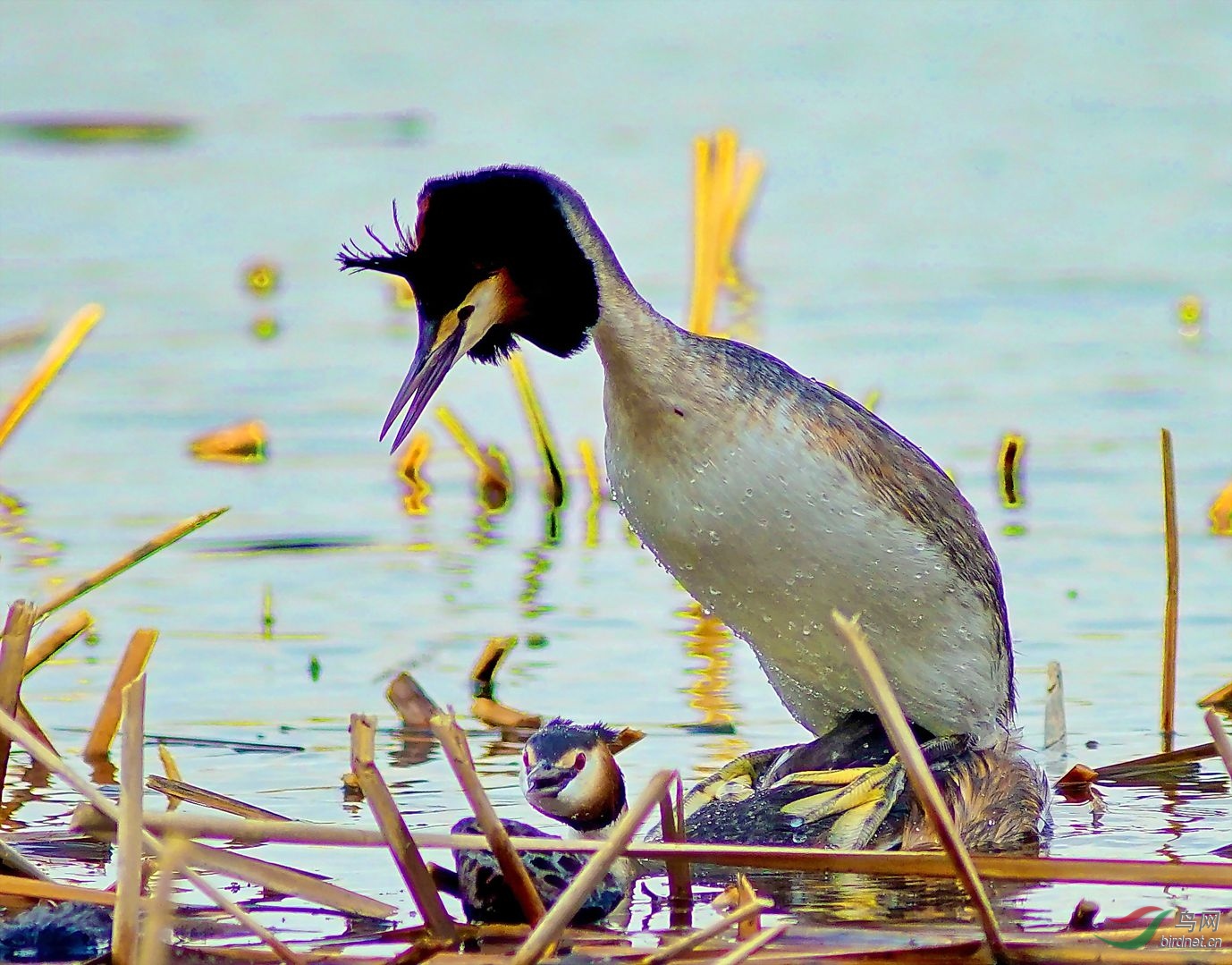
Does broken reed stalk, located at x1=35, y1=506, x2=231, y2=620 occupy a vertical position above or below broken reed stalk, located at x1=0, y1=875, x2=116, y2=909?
above

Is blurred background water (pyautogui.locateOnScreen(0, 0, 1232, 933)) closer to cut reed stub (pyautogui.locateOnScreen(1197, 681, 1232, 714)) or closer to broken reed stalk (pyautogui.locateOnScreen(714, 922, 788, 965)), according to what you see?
cut reed stub (pyautogui.locateOnScreen(1197, 681, 1232, 714))

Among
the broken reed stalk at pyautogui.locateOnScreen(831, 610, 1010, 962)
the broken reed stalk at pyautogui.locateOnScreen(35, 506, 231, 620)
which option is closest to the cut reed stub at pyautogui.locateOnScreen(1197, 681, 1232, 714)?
the broken reed stalk at pyautogui.locateOnScreen(831, 610, 1010, 962)

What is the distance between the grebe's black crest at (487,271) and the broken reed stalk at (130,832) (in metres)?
1.65

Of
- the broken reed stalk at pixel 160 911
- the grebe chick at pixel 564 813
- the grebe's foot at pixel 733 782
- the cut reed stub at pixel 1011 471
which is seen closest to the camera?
the broken reed stalk at pixel 160 911

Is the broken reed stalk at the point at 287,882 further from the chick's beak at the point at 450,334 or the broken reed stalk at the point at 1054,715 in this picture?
the broken reed stalk at the point at 1054,715

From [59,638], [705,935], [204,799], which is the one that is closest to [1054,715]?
[204,799]

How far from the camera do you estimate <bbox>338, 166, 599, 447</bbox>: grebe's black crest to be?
6406 millimetres

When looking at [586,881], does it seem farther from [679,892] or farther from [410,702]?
[410,702]

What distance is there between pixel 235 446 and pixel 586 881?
22.4ft

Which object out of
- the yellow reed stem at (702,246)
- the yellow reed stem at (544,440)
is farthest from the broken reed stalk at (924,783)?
the yellow reed stem at (702,246)

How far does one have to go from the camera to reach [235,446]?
11.3 meters

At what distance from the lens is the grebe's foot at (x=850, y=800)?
6.46 meters

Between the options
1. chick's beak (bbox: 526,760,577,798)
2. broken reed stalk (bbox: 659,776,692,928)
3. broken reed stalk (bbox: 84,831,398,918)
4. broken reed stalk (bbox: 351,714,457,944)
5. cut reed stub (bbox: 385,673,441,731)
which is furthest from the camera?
cut reed stub (bbox: 385,673,441,731)

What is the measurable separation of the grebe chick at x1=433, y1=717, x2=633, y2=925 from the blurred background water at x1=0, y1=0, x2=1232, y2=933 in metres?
0.20
